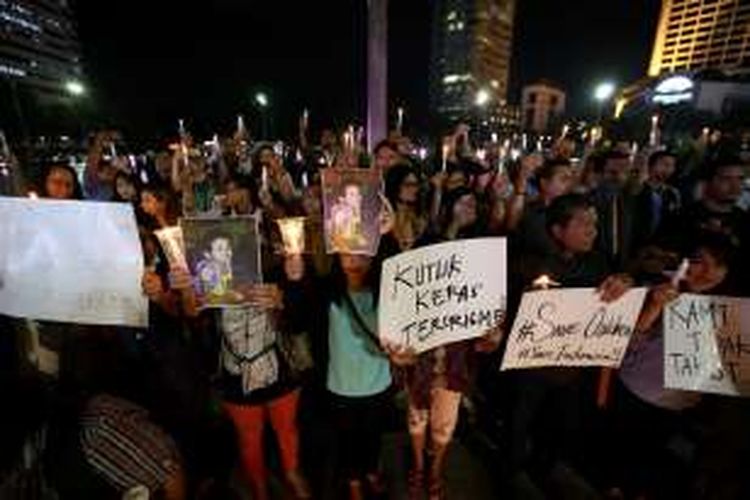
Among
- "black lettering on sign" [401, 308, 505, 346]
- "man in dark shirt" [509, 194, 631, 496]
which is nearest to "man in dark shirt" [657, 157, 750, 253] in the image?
"man in dark shirt" [509, 194, 631, 496]

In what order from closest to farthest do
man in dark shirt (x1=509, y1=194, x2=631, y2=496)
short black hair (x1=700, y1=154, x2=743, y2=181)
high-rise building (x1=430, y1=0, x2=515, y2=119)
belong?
man in dark shirt (x1=509, y1=194, x2=631, y2=496) < short black hair (x1=700, y1=154, x2=743, y2=181) < high-rise building (x1=430, y1=0, x2=515, y2=119)

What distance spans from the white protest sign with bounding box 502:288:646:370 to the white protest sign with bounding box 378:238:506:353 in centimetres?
18

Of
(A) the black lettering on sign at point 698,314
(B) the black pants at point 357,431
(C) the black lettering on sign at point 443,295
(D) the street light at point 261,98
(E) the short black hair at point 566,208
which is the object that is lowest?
(B) the black pants at point 357,431

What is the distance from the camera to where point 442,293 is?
3299 mm

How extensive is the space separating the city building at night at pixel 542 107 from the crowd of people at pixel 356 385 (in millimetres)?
63917

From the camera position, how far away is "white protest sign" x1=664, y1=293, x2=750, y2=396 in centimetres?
327

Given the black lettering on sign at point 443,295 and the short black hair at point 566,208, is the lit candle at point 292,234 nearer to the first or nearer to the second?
the black lettering on sign at point 443,295

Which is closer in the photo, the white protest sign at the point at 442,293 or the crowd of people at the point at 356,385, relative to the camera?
the crowd of people at the point at 356,385

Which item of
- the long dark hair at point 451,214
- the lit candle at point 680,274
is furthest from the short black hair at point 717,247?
the long dark hair at point 451,214

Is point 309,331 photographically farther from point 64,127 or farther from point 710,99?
point 710,99

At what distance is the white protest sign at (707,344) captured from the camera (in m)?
3.27

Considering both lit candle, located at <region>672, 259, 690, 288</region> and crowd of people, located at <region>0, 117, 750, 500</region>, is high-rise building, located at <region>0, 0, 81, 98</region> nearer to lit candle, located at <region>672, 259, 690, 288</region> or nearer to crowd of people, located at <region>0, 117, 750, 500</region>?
crowd of people, located at <region>0, 117, 750, 500</region>

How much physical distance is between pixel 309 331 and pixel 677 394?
2231 mm

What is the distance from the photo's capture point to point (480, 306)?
3352mm
